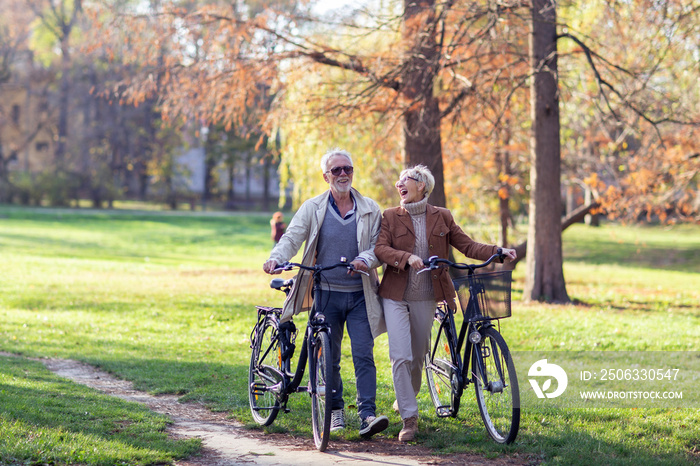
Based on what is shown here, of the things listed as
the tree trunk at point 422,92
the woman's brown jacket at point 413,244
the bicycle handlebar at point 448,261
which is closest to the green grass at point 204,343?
the woman's brown jacket at point 413,244

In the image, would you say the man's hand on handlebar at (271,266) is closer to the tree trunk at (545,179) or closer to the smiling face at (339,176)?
the smiling face at (339,176)

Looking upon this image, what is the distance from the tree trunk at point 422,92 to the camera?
12797mm

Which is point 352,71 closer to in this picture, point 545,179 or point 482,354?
point 545,179

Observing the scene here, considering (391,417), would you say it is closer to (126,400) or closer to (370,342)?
(370,342)

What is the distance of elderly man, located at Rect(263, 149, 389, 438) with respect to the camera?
19.0 ft

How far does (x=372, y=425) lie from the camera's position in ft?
18.4

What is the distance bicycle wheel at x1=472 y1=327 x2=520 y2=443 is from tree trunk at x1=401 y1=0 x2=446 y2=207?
24.1 ft

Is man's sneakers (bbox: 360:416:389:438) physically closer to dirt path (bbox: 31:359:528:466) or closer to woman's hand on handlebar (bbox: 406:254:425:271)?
dirt path (bbox: 31:359:528:466)

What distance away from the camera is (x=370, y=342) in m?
5.86

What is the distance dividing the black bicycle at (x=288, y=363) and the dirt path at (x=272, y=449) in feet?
0.61

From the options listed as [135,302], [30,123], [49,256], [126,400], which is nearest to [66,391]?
[126,400]

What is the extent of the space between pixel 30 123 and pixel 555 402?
59.0 metres

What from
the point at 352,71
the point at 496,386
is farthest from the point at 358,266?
the point at 352,71

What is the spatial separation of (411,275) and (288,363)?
1158 millimetres
